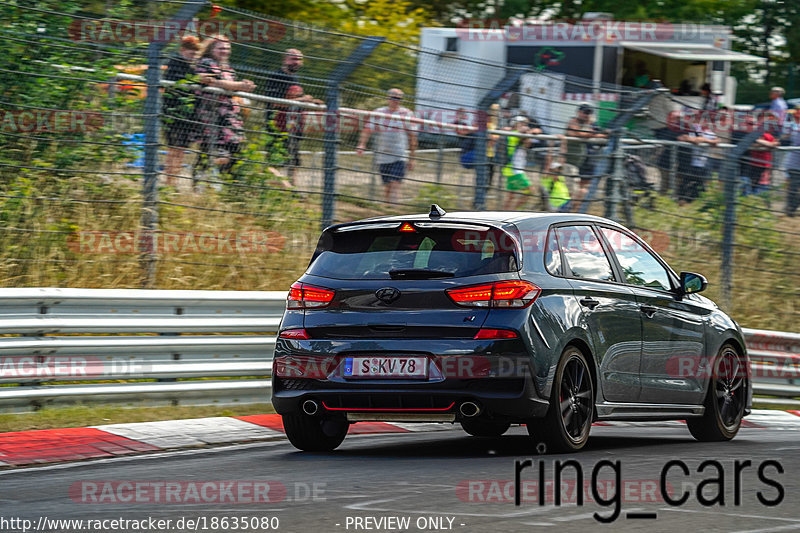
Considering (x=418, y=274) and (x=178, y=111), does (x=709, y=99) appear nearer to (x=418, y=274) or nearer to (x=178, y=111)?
(x=178, y=111)

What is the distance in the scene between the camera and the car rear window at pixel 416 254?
8477mm

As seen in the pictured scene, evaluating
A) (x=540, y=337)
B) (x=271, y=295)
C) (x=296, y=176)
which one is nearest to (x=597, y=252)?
(x=540, y=337)

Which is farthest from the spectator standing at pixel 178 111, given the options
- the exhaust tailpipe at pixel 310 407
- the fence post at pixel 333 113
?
the exhaust tailpipe at pixel 310 407

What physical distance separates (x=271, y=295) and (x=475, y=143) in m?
3.59

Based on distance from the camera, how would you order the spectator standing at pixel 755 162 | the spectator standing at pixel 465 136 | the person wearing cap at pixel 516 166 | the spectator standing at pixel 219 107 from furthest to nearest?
the spectator standing at pixel 755 162, the person wearing cap at pixel 516 166, the spectator standing at pixel 465 136, the spectator standing at pixel 219 107

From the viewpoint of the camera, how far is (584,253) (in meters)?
9.31

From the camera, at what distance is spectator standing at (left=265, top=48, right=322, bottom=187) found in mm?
13023

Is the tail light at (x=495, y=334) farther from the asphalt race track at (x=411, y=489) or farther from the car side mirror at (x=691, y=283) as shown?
the car side mirror at (x=691, y=283)

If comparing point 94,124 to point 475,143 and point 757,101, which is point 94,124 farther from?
point 757,101

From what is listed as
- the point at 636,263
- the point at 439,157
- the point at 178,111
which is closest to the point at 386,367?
the point at 636,263

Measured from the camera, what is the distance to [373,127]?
1355 centimetres

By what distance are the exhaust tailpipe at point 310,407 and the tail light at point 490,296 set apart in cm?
111

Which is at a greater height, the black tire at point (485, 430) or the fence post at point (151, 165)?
the fence post at point (151, 165)

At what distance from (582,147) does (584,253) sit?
21.8 feet
